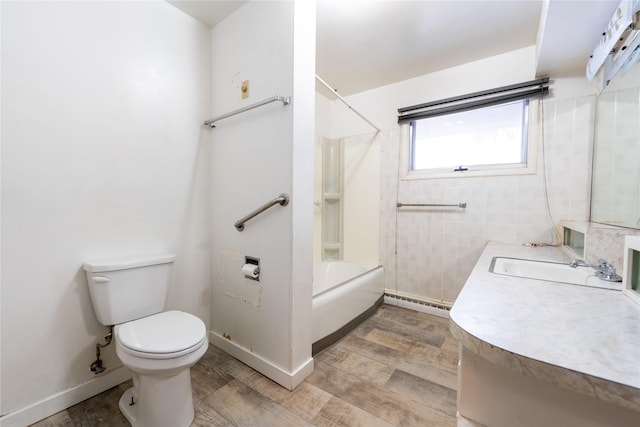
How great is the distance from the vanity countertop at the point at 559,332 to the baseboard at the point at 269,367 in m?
1.04

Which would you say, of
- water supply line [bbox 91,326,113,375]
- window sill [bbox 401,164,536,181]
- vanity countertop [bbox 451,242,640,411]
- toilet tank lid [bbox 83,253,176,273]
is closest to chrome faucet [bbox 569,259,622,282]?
vanity countertop [bbox 451,242,640,411]

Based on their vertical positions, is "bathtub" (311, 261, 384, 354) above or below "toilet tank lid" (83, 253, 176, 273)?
below

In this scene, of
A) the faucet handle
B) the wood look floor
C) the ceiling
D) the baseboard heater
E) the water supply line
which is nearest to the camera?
the faucet handle

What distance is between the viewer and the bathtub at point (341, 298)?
175 cm

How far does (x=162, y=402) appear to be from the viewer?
1143mm

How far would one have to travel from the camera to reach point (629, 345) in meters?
0.58

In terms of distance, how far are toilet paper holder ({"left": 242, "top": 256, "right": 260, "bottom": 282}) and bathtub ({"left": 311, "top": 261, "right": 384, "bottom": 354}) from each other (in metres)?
0.43

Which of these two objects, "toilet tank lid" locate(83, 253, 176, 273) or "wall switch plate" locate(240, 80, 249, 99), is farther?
"wall switch plate" locate(240, 80, 249, 99)

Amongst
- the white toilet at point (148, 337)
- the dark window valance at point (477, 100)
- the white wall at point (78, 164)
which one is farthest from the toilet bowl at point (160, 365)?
the dark window valance at point (477, 100)

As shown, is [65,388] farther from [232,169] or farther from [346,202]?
[346,202]

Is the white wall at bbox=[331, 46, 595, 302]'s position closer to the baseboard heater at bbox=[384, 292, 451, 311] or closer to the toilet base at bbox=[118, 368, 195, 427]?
the baseboard heater at bbox=[384, 292, 451, 311]

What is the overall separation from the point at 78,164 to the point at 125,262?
0.56 m

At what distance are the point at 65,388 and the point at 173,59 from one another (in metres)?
1.96

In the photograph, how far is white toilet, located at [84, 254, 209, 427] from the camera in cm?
108
